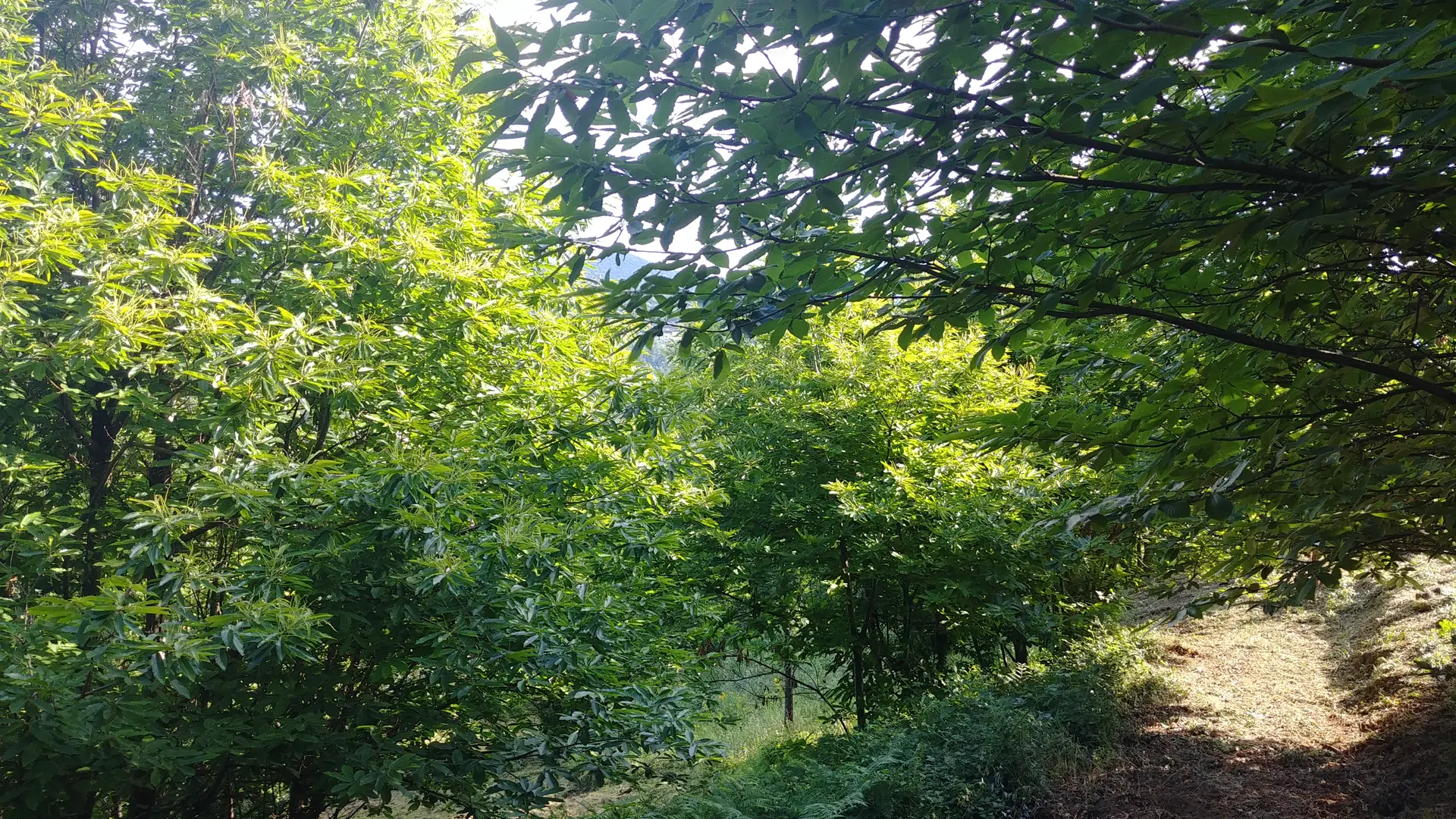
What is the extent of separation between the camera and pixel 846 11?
1.63m

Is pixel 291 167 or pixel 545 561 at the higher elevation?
pixel 291 167

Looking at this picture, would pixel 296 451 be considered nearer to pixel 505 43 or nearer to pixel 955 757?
pixel 505 43

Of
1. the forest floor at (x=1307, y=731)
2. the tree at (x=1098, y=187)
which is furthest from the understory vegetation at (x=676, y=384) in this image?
the forest floor at (x=1307, y=731)

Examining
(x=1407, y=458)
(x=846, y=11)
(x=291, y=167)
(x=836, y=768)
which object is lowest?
(x=836, y=768)

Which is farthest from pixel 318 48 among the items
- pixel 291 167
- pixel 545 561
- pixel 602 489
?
pixel 545 561

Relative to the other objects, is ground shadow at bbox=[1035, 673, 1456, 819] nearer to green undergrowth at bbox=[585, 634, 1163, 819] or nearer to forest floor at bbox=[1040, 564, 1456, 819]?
forest floor at bbox=[1040, 564, 1456, 819]

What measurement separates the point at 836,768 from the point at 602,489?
10.1ft

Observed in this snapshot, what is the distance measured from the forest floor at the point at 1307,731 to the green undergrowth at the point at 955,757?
0.90 ft

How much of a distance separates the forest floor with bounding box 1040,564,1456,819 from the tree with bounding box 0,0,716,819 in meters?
3.44

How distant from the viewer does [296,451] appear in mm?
5805

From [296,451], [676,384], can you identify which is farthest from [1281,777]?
[296,451]

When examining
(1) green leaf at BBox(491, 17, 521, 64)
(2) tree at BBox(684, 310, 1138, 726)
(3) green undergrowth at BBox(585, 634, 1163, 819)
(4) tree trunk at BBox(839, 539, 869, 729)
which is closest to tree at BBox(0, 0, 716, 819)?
(3) green undergrowth at BBox(585, 634, 1163, 819)

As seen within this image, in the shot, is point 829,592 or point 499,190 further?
point 829,592

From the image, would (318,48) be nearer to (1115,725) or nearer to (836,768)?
(836,768)
